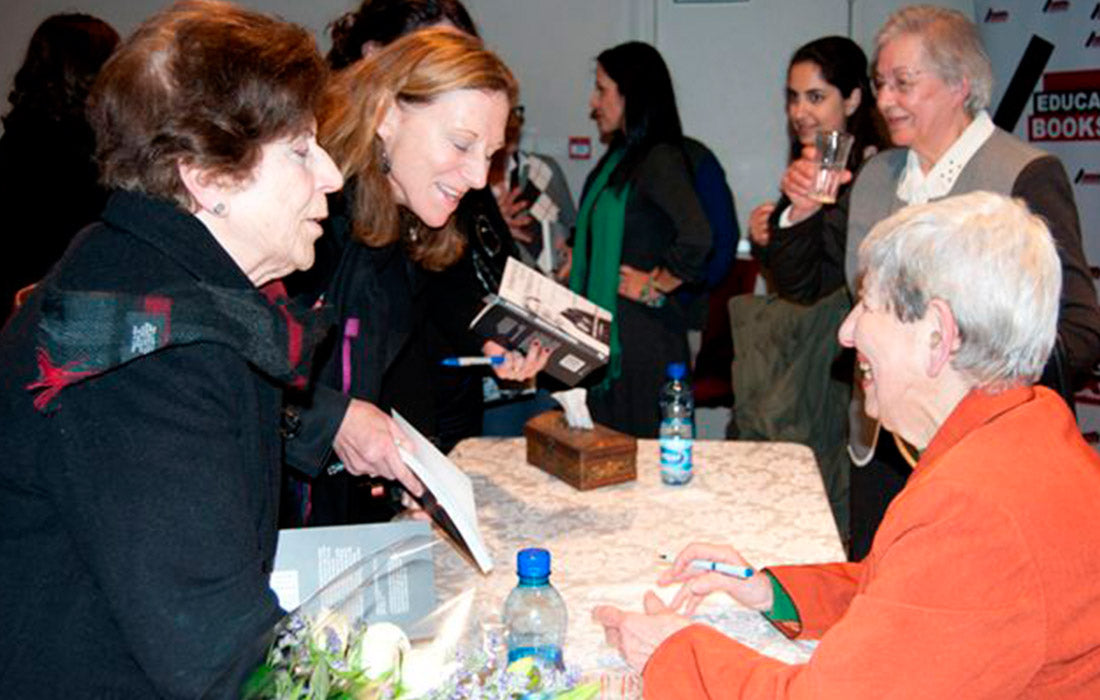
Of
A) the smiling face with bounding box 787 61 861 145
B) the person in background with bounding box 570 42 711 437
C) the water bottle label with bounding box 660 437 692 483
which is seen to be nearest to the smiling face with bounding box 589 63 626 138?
the person in background with bounding box 570 42 711 437

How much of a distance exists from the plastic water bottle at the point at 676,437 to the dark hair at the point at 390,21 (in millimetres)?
1030

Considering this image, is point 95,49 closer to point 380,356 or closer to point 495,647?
point 380,356

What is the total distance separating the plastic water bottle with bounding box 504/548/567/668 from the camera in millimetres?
1596

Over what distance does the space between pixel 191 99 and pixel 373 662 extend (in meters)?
0.65

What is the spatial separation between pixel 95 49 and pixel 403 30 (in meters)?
1.14

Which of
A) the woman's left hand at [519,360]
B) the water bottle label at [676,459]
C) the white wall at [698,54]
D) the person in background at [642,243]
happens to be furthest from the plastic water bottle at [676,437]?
the white wall at [698,54]

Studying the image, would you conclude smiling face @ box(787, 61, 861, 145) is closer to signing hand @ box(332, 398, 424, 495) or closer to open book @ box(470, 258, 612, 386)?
open book @ box(470, 258, 612, 386)

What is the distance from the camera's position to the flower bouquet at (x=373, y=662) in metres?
0.94

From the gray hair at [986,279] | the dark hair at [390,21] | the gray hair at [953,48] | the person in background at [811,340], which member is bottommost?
the person in background at [811,340]

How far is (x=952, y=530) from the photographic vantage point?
4.18ft

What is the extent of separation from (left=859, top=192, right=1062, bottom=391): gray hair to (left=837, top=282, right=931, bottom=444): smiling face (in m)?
0.03

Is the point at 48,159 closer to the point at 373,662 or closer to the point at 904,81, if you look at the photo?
the point at 904,81

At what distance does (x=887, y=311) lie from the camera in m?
1.59

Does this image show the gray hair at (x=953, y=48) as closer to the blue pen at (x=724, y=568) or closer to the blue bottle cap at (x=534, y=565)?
the blue pen at (x=724, y=568)
